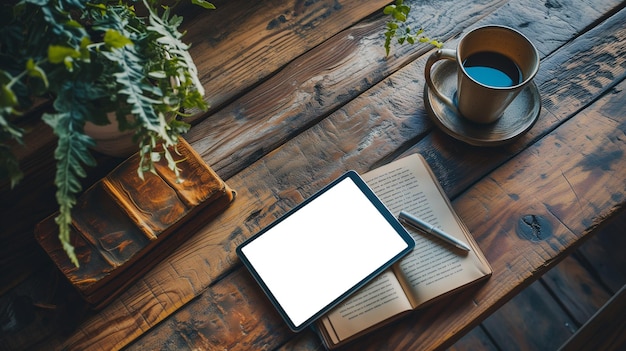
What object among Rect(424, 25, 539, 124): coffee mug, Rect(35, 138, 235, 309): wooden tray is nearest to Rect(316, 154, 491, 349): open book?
Rect(424, 25, 539, 124): coffee mug

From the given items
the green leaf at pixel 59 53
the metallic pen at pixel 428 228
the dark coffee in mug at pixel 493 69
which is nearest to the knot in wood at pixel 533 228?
the metallic pen at pixel 428 228

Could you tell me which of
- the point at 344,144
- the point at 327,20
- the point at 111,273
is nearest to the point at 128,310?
the point at 111,273

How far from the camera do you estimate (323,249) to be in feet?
3.07

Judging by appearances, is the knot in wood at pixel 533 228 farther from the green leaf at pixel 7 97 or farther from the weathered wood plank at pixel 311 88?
the green leaf at pixel 7 97

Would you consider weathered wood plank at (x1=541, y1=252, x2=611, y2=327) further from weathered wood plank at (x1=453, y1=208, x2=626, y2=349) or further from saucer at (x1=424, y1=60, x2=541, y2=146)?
saucer at (x1=424, y1=60, x2=541, y2=146)

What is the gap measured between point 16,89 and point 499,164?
30.9 inches

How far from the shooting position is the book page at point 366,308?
875 millimetres

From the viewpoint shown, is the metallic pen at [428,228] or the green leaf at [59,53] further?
the metallic pen at [428,228]

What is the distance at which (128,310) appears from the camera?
3.02 feet

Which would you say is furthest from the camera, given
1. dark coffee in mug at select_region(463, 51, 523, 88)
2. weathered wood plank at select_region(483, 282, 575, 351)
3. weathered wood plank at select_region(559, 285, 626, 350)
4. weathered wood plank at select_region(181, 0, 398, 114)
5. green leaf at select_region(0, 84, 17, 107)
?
weathered wood plank at select_region(483, 282, 575, 351)

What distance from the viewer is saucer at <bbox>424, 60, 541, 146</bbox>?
996 mm

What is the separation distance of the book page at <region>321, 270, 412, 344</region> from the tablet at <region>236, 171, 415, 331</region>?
0.01 metres

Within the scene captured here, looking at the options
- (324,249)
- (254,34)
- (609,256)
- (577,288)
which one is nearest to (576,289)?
(577,288)

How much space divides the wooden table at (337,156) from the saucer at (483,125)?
0.03 m
